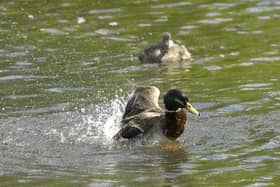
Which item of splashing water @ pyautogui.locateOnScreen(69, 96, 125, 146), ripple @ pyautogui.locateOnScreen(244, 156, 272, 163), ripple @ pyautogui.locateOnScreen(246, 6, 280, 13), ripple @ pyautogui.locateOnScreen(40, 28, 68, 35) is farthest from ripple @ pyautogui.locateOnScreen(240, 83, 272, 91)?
ripple @ pyautogui.locateOnScreen(246, 6, 280, 13)

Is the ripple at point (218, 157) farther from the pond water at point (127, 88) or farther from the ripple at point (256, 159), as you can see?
the ripple at point (256, 159)

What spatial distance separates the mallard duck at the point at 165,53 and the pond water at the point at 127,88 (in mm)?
164

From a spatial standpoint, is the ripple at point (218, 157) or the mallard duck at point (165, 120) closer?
the ripple at point (218, 157)

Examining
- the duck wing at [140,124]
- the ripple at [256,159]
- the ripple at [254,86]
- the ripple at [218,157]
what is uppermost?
the ripple at [256,159]

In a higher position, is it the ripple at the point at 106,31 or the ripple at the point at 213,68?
the ripple at the point at 213,68

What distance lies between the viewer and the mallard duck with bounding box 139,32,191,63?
18.0 m

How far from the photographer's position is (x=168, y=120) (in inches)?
523

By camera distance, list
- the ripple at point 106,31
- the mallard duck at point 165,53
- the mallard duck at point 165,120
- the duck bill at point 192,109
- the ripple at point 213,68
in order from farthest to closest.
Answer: the ripple at point 106,31
the mallard duck at point 165,53
the ripple at point 213,68
the mallard duck at point 165,120
the duck bill at point 192,109

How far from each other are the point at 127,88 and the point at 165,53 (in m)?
2.64

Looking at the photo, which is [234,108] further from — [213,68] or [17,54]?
[17,54]

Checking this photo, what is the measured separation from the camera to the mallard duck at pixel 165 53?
709 inches

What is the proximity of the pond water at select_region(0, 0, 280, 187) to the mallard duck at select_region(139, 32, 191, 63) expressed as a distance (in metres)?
0.16

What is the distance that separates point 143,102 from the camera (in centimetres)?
1396

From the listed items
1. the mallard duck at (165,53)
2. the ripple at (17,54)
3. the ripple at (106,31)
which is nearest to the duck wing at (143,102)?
the mallard duck at (165,53)
